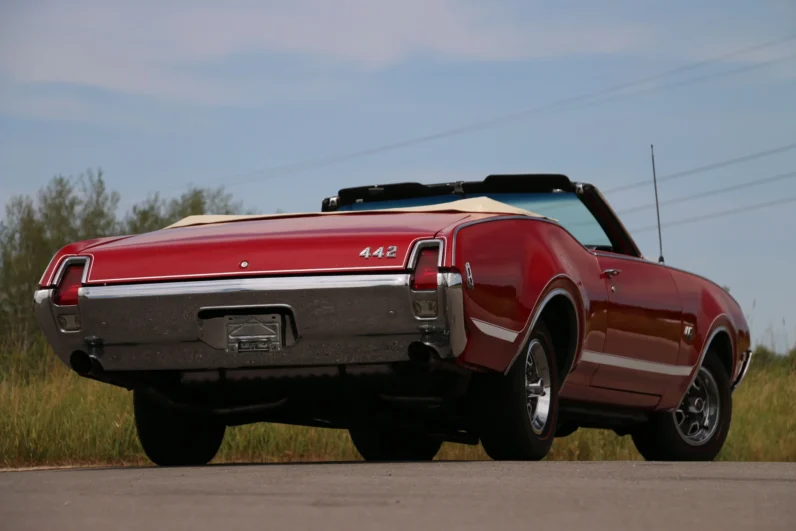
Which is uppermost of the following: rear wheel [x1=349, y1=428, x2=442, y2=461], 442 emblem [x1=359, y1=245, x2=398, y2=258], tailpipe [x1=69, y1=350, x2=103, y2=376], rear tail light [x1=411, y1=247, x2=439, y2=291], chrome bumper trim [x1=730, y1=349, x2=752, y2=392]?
442 emblem [x1=359, y1=245, x2=398, y2=258]

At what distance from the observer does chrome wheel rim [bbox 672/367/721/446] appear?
391 inches

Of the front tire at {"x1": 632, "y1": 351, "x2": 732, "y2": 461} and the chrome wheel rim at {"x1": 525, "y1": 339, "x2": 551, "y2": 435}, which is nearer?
the chrome wheel rim at {"x1": 525, "y1": 339, "x2": 551, "y2": 435}

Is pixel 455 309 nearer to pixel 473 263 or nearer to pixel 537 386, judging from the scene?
pixel 473 263

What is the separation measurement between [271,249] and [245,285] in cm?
22

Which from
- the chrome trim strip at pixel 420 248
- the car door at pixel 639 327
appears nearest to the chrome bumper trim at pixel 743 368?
the car door at pixel 639 327

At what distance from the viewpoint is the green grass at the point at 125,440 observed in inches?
422

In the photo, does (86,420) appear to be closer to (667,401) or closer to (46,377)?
(46,377)

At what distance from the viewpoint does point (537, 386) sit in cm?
786

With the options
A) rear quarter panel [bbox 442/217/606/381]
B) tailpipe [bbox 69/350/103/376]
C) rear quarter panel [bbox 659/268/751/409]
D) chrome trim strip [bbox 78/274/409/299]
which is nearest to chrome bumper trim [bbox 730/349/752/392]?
rear quarter panel [bbox 659/268/751/409]

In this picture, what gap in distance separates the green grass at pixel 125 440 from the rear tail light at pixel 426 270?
402 centimetres

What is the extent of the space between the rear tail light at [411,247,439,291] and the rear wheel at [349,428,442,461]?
11.3 ft

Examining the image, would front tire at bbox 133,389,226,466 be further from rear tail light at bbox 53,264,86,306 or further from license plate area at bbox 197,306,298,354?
license plate area at bbox 197,306,298,354

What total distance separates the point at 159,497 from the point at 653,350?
4.20 m

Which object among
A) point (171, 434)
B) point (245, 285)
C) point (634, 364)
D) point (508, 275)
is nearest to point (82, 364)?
point (171, 434)
